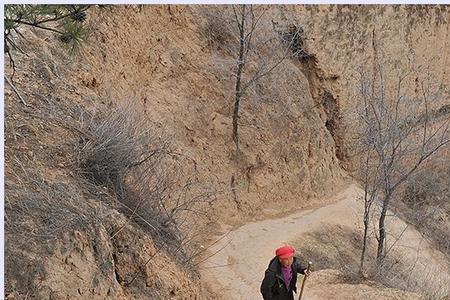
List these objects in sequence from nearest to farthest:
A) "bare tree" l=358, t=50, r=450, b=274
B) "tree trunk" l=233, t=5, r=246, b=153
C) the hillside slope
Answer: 1. the hillside slope
2. "bare tree" l=358, t=50, r=450, b=274
3. "tree trunk" l=233, t=5, r=246, b=153

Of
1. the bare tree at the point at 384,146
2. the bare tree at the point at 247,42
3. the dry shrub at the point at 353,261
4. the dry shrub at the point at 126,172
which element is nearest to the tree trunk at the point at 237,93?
the bare tree at the point at 247,42

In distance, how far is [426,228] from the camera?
1883 centimetres

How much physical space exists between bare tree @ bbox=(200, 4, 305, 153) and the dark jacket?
342 inches

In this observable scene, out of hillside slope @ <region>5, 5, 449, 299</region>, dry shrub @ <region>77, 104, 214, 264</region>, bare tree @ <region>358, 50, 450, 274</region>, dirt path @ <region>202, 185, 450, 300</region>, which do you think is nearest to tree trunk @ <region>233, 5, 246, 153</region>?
hillside slope @ <region>5, 5, 449, 299</region>

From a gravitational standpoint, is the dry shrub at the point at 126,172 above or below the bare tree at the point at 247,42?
below

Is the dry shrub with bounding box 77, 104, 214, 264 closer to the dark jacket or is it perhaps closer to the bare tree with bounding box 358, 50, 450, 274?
the dark jacket

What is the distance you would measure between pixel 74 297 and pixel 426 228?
49.2 feet

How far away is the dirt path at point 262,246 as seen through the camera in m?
10.9

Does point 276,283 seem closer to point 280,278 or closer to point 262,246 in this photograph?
point 280,278

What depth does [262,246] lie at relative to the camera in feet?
43.8

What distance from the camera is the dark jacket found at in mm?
7047

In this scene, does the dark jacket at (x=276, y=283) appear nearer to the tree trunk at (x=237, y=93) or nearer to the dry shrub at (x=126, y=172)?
the dry shrub at (x=126, y=172)

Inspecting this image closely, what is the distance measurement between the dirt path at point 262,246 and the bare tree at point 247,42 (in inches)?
96.8

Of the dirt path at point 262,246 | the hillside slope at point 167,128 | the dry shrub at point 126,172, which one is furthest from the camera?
the dirt path at point 262,246
